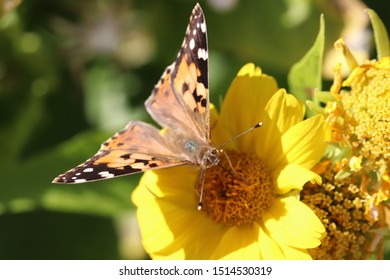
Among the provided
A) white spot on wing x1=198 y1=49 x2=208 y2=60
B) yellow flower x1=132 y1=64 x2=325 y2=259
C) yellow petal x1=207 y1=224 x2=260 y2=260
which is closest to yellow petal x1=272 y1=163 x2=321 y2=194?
yellow flower x1=132 y1=64 x2=325 y2=259

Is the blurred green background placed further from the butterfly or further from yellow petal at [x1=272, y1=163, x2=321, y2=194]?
yellow petal at [x1=272, y1=163, x2=321, y2=194]

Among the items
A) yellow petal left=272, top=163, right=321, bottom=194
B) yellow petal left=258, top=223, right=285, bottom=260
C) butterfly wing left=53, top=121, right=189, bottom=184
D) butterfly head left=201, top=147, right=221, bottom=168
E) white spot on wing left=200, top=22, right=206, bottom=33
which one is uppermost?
white spot on wing left=200, top=22, right=206, bottom=33

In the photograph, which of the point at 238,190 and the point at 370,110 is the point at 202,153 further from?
the point at 370,110

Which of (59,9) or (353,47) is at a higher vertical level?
(59,9)

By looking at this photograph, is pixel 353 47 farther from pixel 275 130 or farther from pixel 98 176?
pixel 98 176

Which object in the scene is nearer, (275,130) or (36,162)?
(275,130)

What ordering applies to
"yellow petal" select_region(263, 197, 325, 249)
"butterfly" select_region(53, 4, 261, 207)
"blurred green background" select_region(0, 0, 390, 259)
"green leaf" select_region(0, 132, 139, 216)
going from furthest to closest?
"blurred green background" select_region(0, 0, 390, 259)
"green leaf" select_region(0, 132, 139, 216)
"butterfly" select_region(53, 4, 261, 207)
"yellow petal" select_region(263, 197, 325, 249)
